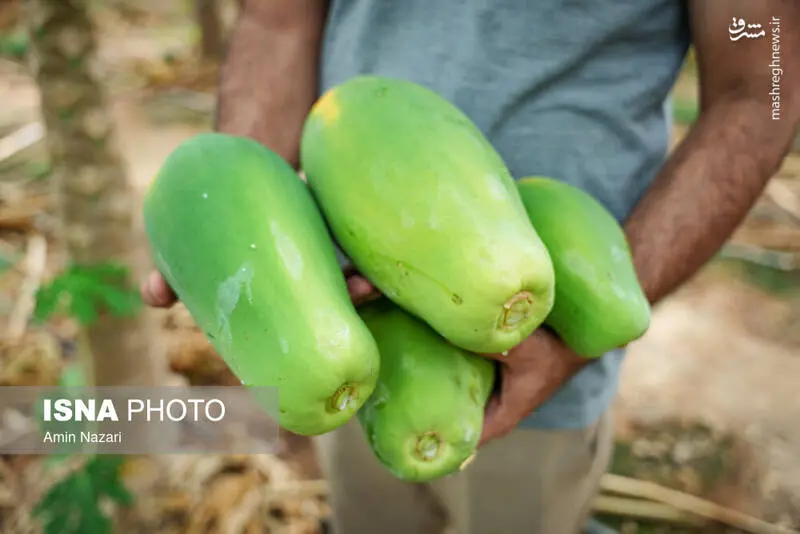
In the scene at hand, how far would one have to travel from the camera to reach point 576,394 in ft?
3.31

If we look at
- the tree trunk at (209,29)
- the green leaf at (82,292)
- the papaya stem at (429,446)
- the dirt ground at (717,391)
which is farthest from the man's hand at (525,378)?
the tree trunk at (209,29)

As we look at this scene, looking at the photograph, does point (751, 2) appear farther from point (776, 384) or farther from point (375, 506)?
point (776, 384)

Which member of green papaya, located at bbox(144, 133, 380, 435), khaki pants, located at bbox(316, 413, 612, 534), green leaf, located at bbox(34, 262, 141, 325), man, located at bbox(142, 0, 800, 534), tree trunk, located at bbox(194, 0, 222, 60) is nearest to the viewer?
green papaya, located at bbox(144, 133, 380, 435)

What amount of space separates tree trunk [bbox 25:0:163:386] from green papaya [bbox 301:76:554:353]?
2.40 feet

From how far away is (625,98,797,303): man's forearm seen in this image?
906 mm

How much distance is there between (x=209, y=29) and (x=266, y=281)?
16.6 ft

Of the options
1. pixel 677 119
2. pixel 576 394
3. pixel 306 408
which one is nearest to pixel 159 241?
pixel 306 408

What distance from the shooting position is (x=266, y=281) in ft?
2.09

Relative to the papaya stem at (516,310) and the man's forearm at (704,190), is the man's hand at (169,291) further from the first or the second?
the man's forearm at (704,190)

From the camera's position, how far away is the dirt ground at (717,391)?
195 centimetres

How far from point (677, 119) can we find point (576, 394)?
119 inches

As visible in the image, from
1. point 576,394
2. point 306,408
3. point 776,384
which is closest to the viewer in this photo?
point 306,408

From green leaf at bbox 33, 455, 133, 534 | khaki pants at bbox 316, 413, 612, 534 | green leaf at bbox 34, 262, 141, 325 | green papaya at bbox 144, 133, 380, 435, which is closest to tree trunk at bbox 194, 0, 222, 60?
green leaf at bbox 34, 262, 141, 325

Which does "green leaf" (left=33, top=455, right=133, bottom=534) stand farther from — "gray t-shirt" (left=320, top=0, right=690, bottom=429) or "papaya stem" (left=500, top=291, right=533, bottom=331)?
"papaya stem" (left=500, top=291, right=533, bottom=331)
